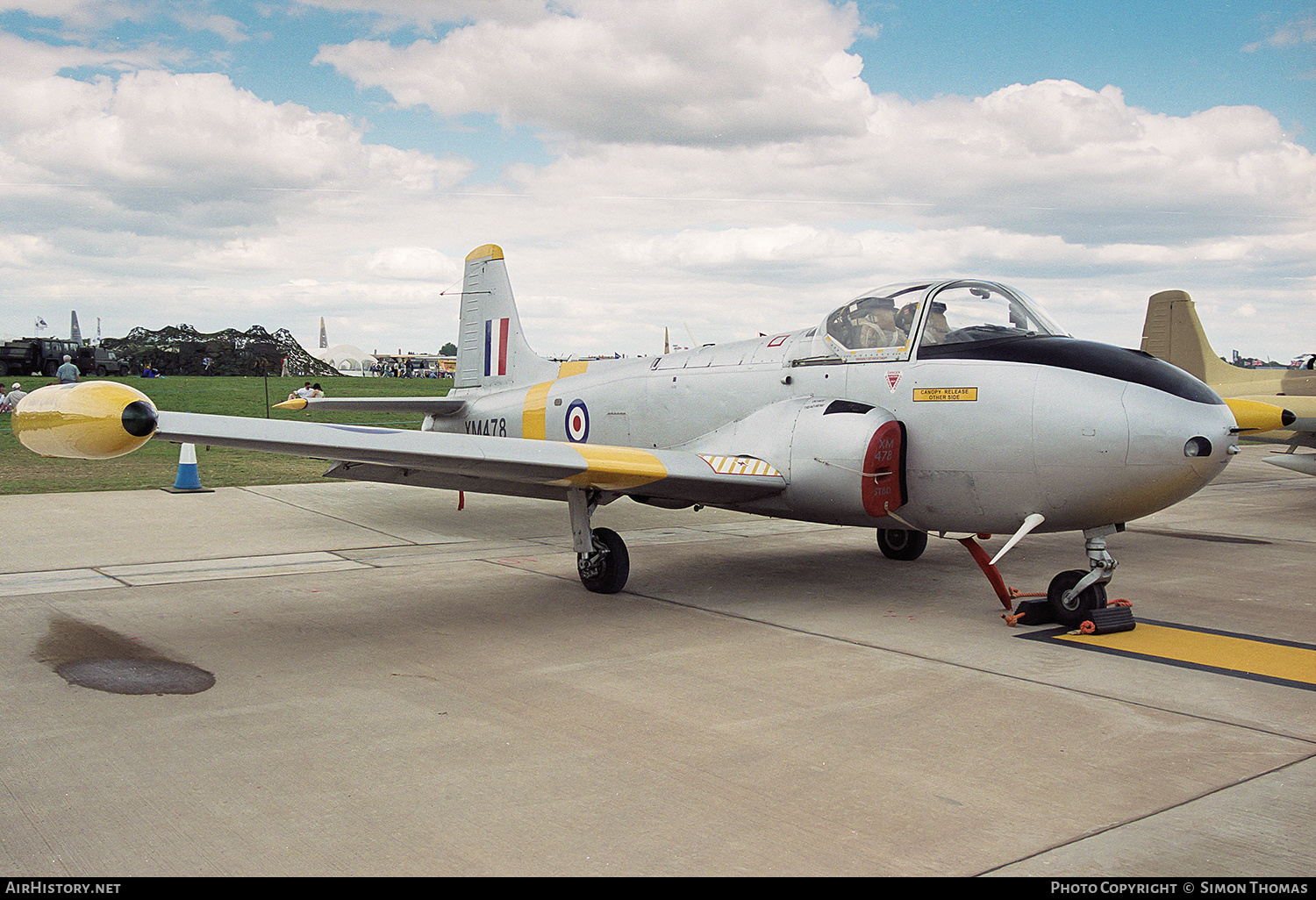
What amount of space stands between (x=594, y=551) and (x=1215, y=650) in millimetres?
4298

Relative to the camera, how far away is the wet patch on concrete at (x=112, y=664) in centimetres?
501

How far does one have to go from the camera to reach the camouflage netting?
6156 centimetres

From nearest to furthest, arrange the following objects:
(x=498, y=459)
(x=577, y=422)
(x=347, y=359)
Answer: (x=498, y=459), (x=577, y=422), (x=347, y=359)

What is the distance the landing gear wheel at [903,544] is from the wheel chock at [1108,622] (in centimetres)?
278

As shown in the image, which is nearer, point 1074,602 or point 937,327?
point 1074,602

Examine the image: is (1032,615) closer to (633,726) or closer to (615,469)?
(615,469)

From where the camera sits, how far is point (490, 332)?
A: 11.9 m

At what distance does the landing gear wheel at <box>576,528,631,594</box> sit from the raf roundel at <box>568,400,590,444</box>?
2134 mm

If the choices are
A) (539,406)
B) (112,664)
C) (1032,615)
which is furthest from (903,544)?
(112,664)

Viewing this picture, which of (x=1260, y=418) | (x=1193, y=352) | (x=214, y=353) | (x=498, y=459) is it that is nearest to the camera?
(x=498, y=459)

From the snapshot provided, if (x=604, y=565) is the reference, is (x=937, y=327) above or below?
above

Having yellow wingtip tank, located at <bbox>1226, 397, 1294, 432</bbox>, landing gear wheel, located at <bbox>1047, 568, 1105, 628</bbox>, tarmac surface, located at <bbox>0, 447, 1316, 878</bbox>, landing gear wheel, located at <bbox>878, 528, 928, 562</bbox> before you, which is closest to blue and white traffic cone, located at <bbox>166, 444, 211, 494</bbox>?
tarmac surface, located at <bbox>0, 447, 1316, 878</bbox>

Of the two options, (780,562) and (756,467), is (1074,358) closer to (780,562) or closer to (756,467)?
(756,467)
